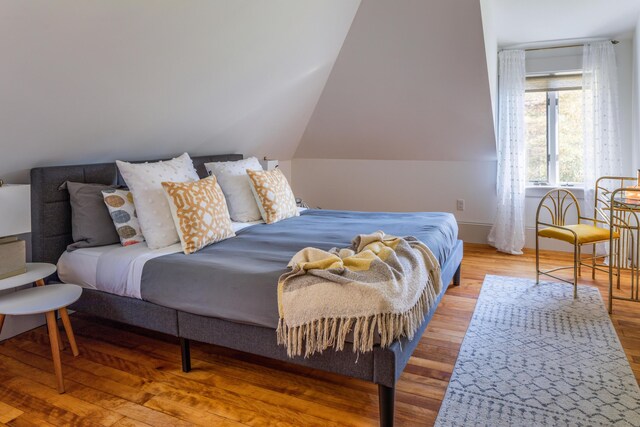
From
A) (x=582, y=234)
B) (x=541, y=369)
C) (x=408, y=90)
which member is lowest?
(x=541, y=369)

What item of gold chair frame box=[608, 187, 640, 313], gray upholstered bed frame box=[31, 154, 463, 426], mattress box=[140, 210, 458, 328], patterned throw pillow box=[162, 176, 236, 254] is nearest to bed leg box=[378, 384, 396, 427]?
gray upholstered bed frame box=[31, 154, 463, 426]

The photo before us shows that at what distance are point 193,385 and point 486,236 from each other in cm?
371

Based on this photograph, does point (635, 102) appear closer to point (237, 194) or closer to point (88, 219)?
point (237, 194)

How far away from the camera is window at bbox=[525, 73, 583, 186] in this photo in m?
4.71

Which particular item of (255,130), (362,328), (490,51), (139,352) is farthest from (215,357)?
(490,51)

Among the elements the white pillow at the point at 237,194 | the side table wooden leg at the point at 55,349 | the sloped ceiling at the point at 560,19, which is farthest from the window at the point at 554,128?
the side table wooden leg at the point at 55,349

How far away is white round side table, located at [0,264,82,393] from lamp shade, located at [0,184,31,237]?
228 mm

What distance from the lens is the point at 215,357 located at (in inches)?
104

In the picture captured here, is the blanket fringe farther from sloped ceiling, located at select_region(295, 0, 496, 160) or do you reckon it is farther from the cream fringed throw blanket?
sloped ceiling, located at select_region(295, 0, 496, 160)

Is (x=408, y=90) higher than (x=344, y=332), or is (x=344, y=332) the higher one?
(x=408, y=90)

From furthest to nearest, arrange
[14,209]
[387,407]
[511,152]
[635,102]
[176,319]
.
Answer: [511,152]
[635,102]
[14,209]
[176,319]
[387,407]

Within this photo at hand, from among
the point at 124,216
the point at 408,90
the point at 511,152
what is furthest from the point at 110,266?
the point at 511,152

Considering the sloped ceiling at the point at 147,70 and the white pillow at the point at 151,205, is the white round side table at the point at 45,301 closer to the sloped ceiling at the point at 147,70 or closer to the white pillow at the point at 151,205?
the white pillow at the point at 151,205

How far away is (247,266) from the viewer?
233 cm
